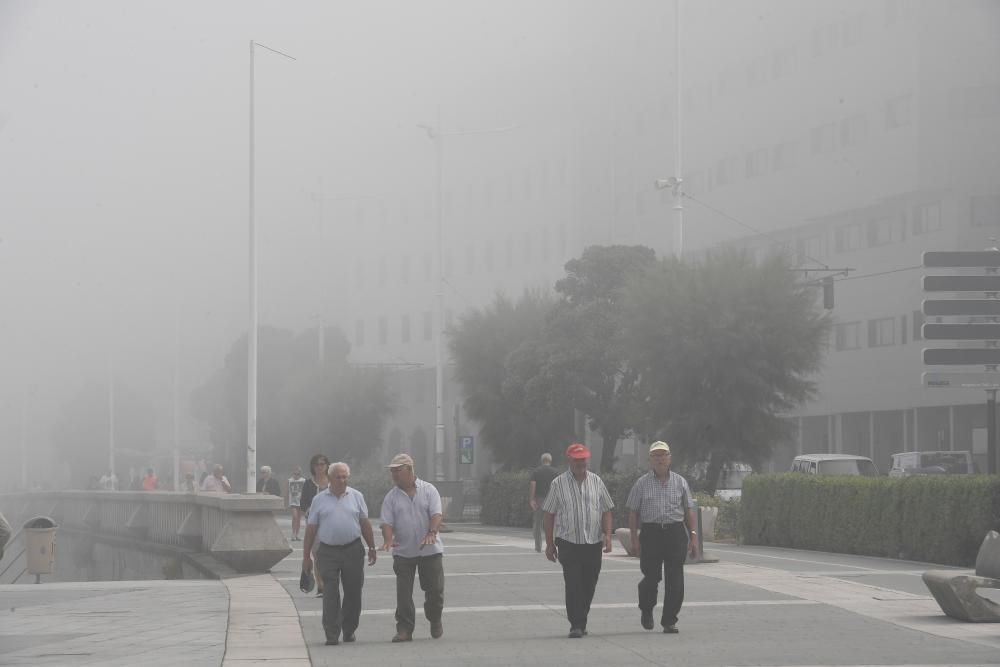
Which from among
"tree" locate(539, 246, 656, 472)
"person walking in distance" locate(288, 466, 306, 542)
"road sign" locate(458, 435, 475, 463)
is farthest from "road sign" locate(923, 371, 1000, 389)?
"road sign" locate(458, 435, 475, 463)

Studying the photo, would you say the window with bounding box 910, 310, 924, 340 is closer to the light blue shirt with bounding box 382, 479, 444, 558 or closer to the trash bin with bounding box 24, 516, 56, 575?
the trash bin with bounding box 24, 516, 56, 575

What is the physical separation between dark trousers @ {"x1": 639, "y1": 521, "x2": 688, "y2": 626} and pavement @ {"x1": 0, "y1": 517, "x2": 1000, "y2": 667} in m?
0.28

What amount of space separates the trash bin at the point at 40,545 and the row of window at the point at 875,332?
122 feet

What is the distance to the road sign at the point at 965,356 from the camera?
22.0 metres

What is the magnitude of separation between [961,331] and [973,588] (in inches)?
308

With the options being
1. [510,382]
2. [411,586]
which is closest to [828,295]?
[510,382]

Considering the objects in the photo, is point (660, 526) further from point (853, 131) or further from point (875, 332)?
point (853, 131)

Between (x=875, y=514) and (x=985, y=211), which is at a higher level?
(x=985, y=211)

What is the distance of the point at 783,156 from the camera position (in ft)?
228

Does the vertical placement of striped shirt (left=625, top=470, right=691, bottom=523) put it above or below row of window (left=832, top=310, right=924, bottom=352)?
below

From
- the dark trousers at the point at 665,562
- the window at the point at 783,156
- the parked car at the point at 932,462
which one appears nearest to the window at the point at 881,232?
the window at the point at 783,156

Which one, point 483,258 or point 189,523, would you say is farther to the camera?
point 483,258

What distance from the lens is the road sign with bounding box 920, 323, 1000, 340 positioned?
71.3 ft

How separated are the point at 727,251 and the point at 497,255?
55487mm
